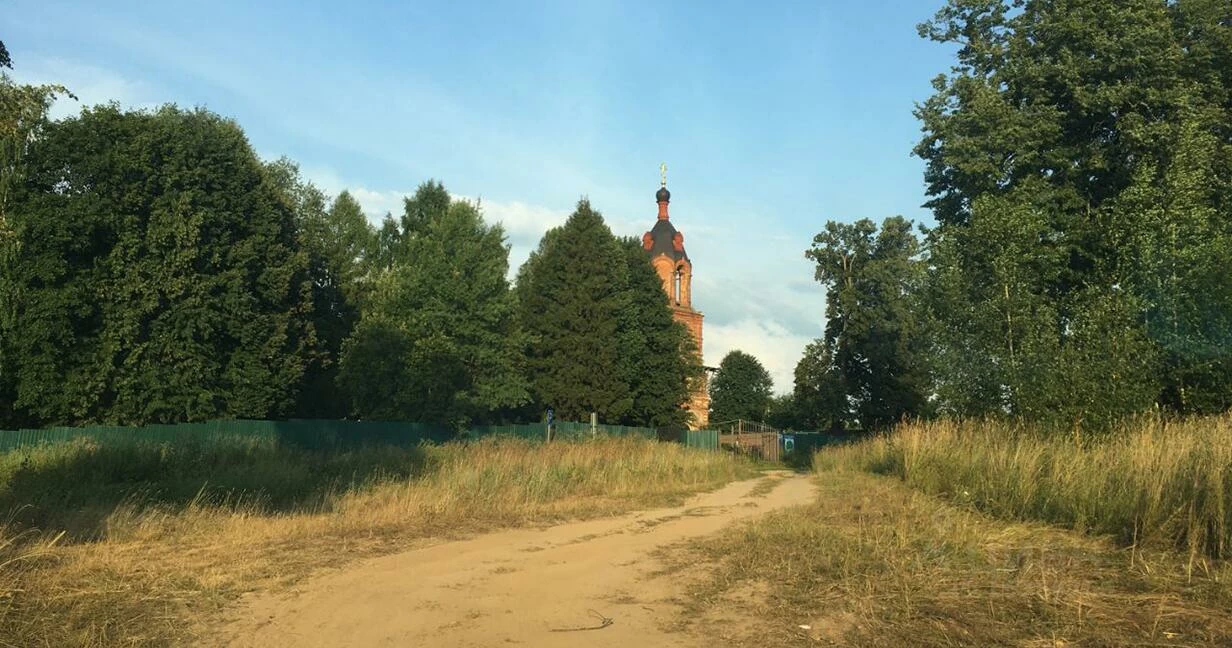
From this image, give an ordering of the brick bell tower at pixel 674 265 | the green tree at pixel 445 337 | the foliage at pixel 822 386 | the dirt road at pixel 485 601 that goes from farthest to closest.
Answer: the brick bell tower at pixel 674 265 → the foliage at pixel 822 386 → the green tree at pixel 445 337 → the dirt road at pixel 485 601

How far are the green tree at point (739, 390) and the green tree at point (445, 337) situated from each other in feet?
191

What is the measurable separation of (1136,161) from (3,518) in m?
23.9

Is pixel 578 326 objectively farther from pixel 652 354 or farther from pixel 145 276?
pixel 145 276

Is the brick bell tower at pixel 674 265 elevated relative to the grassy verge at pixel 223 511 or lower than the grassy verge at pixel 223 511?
elevated

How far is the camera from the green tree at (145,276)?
31109 mm

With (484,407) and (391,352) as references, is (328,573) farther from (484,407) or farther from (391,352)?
(484,407)

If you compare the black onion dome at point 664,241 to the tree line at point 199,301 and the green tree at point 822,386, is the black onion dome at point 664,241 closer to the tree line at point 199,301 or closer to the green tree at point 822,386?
the green tree at point 822,386

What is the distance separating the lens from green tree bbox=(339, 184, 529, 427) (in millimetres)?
34469

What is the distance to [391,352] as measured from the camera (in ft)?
113

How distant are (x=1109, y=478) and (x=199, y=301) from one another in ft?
110

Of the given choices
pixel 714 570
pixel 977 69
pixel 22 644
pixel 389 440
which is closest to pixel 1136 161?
pixel 977 69

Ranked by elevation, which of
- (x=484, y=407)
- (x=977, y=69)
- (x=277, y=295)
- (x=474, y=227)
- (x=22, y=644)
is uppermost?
(x=977, y=69)

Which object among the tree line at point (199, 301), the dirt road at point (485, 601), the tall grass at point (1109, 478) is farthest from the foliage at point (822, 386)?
the dirt road at point (485, 601)

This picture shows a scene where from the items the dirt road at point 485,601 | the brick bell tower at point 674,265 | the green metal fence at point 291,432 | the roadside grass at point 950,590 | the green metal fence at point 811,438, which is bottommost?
the dirt road at point 485,601
